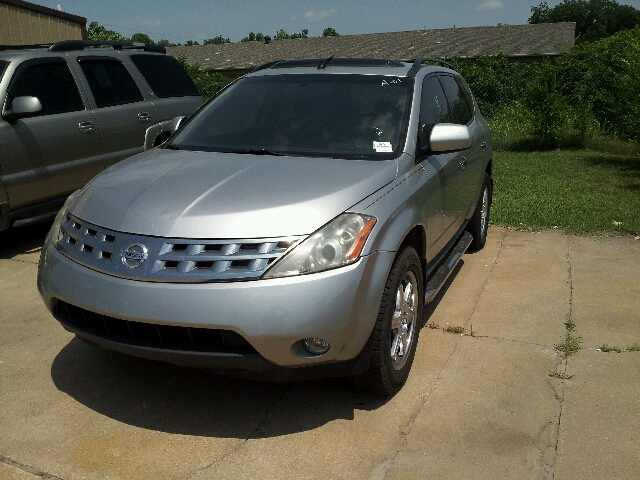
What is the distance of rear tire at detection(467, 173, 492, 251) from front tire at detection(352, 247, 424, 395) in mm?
2488

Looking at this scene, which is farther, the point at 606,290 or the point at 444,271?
the point at 606,290

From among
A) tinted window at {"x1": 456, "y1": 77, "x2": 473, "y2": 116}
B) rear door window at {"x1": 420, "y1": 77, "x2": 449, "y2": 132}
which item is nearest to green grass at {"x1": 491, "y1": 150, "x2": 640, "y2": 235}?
tinted window at {"x1": 456, "y1": 77, "x2": 473, "y2": 116}

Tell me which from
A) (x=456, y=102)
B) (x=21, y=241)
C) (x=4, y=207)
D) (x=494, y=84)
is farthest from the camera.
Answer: (x=494, y=84)

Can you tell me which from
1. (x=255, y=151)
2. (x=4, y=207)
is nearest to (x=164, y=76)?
(x=4, y=207)

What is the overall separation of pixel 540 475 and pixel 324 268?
1.35 m

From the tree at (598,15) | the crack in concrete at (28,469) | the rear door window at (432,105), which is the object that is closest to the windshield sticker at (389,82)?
the rear door window at (432,105)

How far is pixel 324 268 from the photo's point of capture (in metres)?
3.10

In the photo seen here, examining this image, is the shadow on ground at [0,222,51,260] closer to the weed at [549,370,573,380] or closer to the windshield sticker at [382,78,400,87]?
the windshield sticker at [382,78,400,87]

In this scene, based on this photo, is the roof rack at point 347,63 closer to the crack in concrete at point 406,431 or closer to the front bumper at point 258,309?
the crack in concrete at point 406,431

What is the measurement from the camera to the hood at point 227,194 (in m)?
3.17

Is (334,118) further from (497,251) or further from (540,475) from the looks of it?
(497,251)

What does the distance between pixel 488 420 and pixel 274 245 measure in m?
1.47

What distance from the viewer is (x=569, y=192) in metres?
9.14

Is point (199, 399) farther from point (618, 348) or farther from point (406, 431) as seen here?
point (618, 348)
